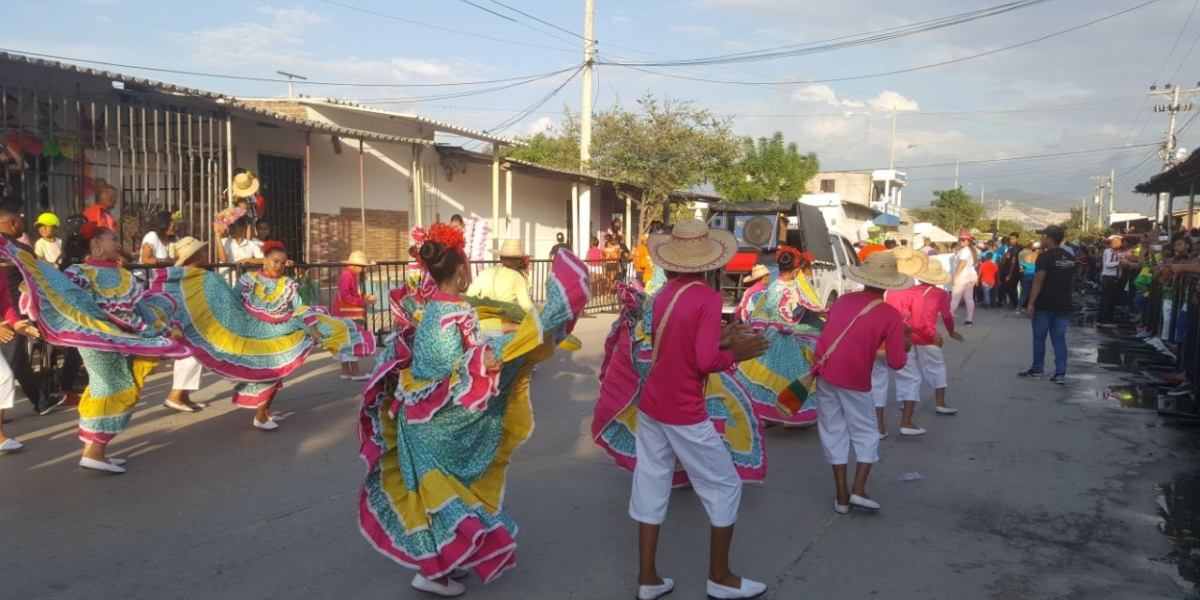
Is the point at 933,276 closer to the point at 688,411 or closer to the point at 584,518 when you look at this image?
the point at 584,518

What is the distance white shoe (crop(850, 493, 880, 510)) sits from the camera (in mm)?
5172

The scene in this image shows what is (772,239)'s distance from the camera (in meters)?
14.2

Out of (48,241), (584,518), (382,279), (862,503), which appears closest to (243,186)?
(48,241)

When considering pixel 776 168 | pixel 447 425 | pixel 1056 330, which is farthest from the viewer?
pixel 776 168

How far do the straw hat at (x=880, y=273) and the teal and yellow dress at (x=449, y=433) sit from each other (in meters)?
2.42

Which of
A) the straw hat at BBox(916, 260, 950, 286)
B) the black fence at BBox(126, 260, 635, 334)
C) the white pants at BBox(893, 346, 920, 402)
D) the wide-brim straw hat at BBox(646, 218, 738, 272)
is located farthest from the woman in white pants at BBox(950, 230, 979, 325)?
the wide-brim straw hat at BBox(646, 218, 738, 272)

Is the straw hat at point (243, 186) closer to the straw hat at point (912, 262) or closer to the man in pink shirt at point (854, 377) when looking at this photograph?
the straw hat at point (912, 262)

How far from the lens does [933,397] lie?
9156 millimetres

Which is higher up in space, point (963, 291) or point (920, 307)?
point (920, 307)

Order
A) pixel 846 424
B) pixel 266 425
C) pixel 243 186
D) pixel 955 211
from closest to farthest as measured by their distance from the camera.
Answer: pixel 846 424 → pixel 266 425 → pixel 243 186 → pixel 955 211

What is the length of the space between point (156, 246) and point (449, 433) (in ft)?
23.8

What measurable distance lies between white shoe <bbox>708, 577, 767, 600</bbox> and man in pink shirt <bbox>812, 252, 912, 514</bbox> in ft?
4.89

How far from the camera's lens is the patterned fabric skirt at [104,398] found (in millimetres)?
5641

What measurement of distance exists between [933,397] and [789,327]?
3064mm
